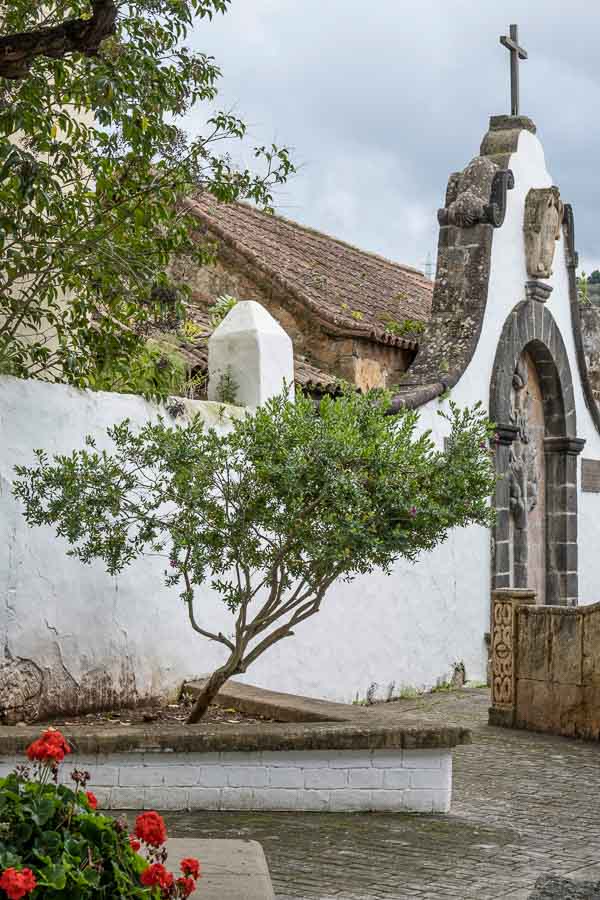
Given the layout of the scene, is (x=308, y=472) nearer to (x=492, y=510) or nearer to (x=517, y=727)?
(x=492, y=510)

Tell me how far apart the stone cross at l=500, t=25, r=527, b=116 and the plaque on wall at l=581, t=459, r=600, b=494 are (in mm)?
4658

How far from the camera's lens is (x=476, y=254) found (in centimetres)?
1470

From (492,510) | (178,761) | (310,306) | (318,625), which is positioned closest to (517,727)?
(318,625)

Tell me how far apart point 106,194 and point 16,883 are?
6514 millimetres

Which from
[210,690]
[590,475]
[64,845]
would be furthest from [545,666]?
[64,845]

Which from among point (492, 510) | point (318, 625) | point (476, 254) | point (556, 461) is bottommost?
point (318, 625)

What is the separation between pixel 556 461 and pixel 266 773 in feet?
32.1

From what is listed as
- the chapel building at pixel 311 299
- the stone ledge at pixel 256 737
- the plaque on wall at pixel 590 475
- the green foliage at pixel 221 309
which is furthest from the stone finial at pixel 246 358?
the plaque on wall at pixel 590 475

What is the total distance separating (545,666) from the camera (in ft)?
36.2

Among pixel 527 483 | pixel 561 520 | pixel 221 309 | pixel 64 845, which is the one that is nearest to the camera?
pixel 64 845

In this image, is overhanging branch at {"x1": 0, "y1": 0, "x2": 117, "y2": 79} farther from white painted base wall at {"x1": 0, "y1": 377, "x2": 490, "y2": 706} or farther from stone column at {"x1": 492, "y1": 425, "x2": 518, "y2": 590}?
stone column at {"x1": 492, "y1": 425, "x2": 518, "y2": 590}

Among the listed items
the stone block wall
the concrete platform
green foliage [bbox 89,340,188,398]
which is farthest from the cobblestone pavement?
green foliage [bbox 89,340,188,398]

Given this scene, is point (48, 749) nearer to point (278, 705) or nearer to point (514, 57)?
point (278, 705)

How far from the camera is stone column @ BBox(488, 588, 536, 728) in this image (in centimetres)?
1127
